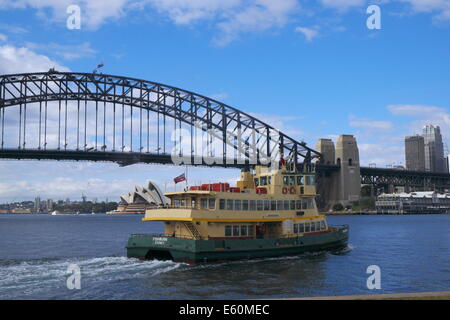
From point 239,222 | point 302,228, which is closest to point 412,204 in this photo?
point 302,228

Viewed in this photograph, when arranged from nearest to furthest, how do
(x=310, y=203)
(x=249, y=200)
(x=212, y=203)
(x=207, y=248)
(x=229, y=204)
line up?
(x=207, y=248) → (x=212, y=203) → (x=229, y=204) → (x=249, y=200) → (x=310, y=203)

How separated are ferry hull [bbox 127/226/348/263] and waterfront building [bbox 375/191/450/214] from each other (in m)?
135

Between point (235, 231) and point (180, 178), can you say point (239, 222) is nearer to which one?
point (235, 231)

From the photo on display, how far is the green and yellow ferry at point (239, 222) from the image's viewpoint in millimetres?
31500

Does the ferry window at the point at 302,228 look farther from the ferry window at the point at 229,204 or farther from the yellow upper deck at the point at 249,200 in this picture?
the ferry window at the point at 229,204

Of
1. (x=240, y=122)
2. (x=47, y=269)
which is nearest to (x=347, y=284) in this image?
(x=47, y=269)

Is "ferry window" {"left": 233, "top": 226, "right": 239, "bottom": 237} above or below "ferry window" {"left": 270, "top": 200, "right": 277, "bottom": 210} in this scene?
below

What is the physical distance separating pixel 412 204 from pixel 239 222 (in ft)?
497

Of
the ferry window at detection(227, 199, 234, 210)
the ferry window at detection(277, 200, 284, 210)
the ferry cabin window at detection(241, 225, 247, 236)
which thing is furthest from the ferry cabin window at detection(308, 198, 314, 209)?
the ferry window at detection(227, 199, 234, 210)

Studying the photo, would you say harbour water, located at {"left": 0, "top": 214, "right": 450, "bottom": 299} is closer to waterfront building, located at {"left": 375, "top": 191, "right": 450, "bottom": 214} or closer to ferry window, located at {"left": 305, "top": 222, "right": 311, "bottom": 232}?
ferry window, located at {"left": 305, "top": 222, "right": 311, "bottom": 232}

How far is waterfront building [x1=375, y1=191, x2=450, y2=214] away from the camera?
165m

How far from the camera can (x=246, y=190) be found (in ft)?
115

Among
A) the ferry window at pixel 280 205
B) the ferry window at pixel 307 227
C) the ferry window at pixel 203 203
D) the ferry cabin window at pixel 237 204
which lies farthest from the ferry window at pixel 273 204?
the ferry window at pixel 203 203

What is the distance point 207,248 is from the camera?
30891 mm
